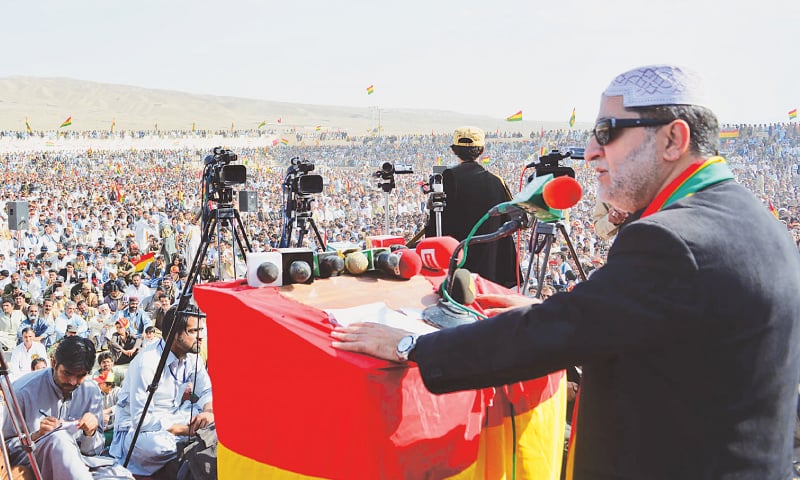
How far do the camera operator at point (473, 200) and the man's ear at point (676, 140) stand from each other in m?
2.41

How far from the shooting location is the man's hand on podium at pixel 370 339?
1503mm

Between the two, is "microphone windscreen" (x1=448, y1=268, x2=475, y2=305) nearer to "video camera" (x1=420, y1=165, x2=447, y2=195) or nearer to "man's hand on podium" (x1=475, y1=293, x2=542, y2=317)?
"man's hand on podium" (x1=475, y1=293, x2=542, y2=317)

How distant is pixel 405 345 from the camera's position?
1410mm

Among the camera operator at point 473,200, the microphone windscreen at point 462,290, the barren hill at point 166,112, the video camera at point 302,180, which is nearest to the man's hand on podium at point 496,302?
the microphone windscreen at point 462,290

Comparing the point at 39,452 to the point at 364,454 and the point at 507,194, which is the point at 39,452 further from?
the point at 507,194

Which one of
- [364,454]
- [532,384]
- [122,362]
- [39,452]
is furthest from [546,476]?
[122,362]

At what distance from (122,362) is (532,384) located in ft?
20.4

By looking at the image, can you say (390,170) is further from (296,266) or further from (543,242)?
(296,266)

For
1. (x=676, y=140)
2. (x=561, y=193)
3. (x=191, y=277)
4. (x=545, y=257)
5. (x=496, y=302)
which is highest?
(x=676, y=140)

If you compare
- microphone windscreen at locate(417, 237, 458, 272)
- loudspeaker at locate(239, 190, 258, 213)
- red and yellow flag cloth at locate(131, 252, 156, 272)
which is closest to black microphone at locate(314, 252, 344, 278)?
microphone windscreen at locate(417, 237, 458, 272)

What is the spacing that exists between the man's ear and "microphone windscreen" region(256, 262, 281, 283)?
1.30 meters

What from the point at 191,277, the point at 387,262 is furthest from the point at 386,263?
the point at 191,277

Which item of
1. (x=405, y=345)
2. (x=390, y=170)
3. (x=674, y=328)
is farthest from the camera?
(x=390, y=170)

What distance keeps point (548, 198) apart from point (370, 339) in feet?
1.75
